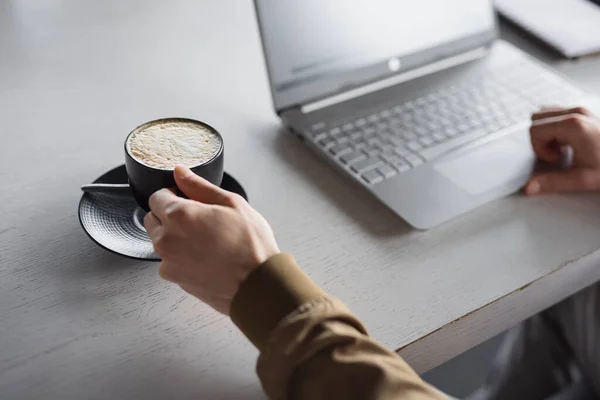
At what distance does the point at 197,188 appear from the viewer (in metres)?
0.62

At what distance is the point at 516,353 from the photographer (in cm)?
121

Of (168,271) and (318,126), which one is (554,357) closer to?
(318,126)

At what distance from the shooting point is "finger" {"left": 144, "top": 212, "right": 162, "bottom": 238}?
0.62 metres

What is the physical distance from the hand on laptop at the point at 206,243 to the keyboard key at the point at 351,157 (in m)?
0.23

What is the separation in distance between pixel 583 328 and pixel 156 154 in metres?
0.67

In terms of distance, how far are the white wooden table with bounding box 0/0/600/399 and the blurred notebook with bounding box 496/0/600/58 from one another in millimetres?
52

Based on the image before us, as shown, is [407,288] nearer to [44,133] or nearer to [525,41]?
[44,133]

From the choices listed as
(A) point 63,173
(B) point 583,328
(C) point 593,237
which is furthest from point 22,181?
(B) point 583,328

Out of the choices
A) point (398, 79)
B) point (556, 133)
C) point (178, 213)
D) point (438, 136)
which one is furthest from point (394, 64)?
point (178, 213)

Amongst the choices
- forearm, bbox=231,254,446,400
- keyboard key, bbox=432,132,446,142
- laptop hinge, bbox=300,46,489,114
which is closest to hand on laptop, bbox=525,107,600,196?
keyboard key, bbox=432,132,446,142

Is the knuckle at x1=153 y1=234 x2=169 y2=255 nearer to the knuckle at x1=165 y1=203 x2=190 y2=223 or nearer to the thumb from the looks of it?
the knuckle at x1=165 y1=203 x2=190 y2=223

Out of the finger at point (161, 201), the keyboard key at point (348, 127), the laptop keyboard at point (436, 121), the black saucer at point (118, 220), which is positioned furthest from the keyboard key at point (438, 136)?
the finger at point (161, 201)

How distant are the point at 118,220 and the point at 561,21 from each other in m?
0.89

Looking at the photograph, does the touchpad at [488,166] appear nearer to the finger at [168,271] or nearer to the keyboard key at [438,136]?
the keyboard key at [438,136]
